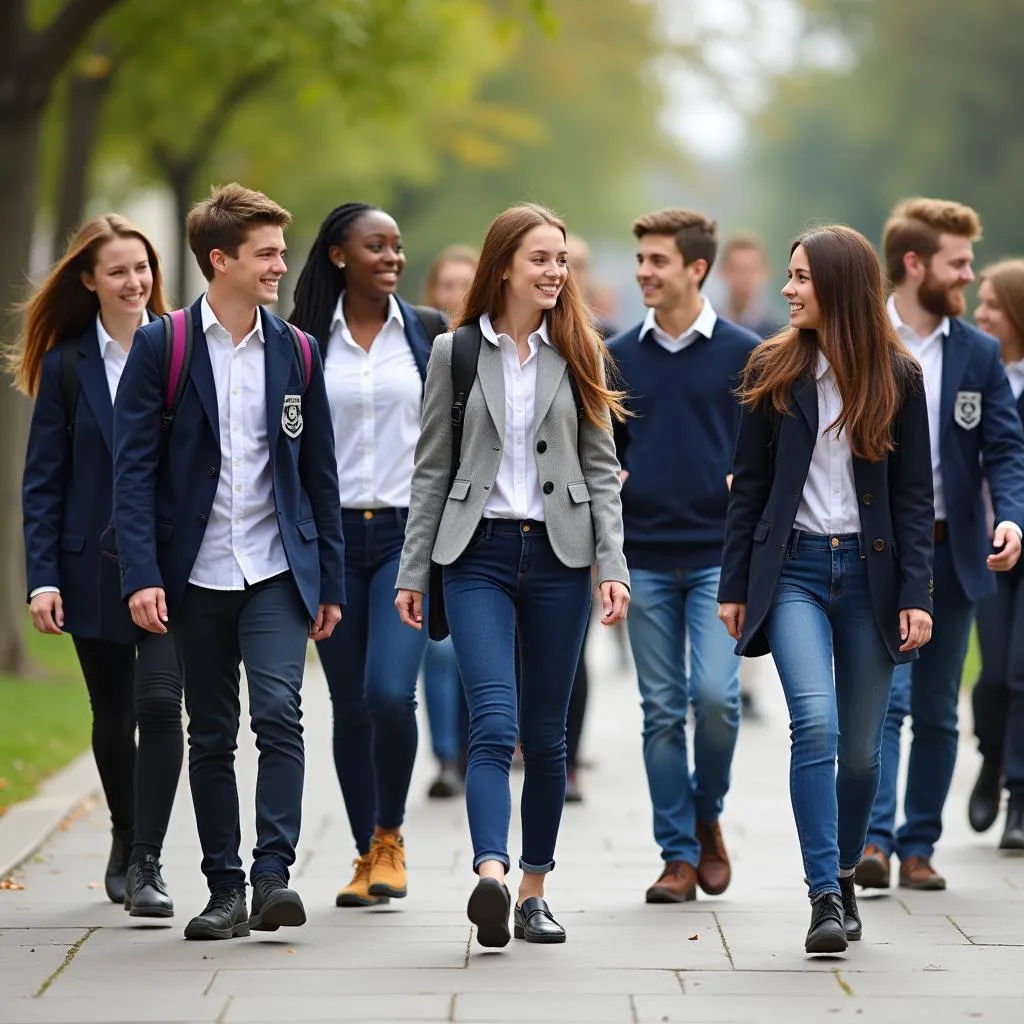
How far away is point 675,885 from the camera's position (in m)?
7.14

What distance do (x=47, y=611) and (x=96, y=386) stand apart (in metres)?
0.73

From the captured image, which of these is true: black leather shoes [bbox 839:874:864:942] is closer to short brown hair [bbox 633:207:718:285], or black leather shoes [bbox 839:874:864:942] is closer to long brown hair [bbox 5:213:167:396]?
short brown hair [bbox 633:207:718:285]

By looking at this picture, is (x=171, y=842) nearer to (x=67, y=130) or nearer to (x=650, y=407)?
(x=650, y=407)

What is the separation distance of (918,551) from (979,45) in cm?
3735

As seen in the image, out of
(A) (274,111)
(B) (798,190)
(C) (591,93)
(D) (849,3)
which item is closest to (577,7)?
(C) (591,93)

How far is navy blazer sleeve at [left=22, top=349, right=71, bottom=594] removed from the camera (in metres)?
6.75

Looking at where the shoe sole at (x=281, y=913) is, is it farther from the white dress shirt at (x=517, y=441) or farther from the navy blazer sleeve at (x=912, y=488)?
the navy blazer sleeve at (x=912, y=488)

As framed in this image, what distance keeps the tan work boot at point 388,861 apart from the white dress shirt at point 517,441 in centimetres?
137

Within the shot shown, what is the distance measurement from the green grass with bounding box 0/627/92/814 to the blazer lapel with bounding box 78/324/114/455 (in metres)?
2.61

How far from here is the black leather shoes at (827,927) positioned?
6.07 m

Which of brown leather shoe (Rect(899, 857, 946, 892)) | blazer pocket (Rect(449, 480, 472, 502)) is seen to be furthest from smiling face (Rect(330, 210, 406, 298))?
brown leather shoe (Rect(899, 857, 946, 892))

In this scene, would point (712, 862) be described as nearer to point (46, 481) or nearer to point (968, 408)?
point (968, 408)

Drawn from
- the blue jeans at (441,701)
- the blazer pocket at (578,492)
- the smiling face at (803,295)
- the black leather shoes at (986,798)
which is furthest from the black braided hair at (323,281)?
the black leather shoes at (986,798)

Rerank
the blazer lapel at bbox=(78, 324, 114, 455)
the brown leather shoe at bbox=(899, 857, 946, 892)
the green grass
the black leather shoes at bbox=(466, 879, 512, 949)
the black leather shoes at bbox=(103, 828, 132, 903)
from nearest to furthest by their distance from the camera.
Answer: the black leather shoes at bbox=(466, 879, 512, 949), the blazer lapel at bbox=(78, 324, 114, 455), the black leather shoes at bbox=(103, 828, 132, 903), the brown leather shoe at bbox=(899, 857, 946, 892), the green grass
